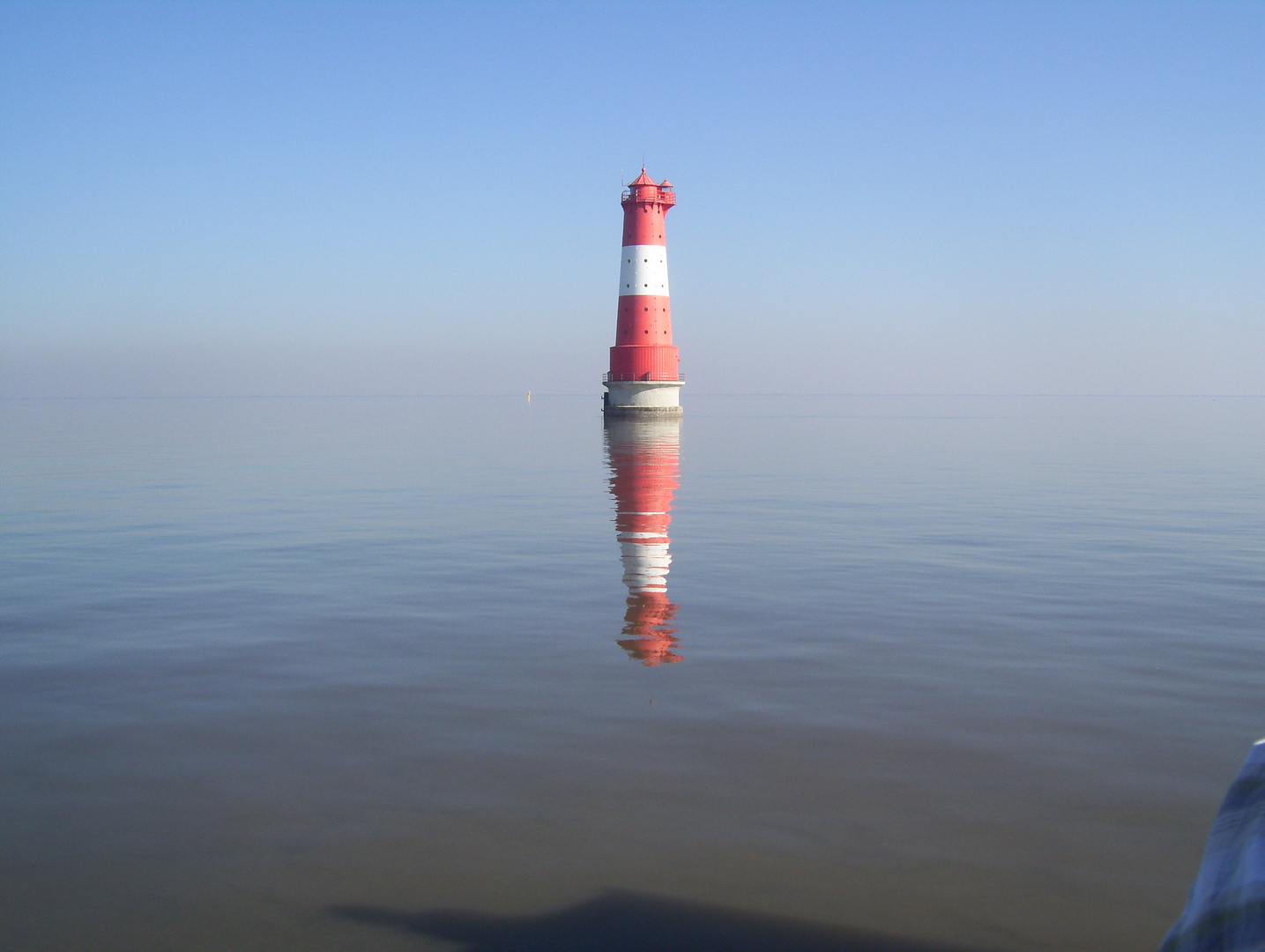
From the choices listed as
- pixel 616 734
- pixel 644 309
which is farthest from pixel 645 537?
pixel 644 309

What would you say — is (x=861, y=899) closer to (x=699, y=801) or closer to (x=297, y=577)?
(x=699, y=801)

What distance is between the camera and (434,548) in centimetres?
1647

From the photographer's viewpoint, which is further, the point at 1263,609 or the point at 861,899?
the point at 1263,609

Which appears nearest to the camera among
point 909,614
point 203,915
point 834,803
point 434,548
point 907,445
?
point 203,915

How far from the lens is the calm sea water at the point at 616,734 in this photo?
530 cm

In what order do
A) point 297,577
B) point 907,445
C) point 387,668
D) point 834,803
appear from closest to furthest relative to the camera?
point 834,803 < point 387,668 < point 297,577 < point 907,445

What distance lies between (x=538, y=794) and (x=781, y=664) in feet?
11.3

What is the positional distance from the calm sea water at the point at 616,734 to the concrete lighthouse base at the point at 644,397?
141 ft

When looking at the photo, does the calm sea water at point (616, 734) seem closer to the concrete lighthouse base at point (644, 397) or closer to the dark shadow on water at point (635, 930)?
the dark shadow on water at point (635, 930)

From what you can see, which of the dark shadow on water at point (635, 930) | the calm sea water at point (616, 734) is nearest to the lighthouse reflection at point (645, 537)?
the calm sea water at point (616, 734)

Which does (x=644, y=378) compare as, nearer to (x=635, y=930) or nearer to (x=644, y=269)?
(x=644, y=269)

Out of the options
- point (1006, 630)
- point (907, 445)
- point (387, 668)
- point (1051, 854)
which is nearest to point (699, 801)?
point (1051, 854)

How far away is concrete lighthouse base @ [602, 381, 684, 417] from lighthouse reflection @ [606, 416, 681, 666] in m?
16.5

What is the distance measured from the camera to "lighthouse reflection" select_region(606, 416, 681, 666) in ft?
34.4
